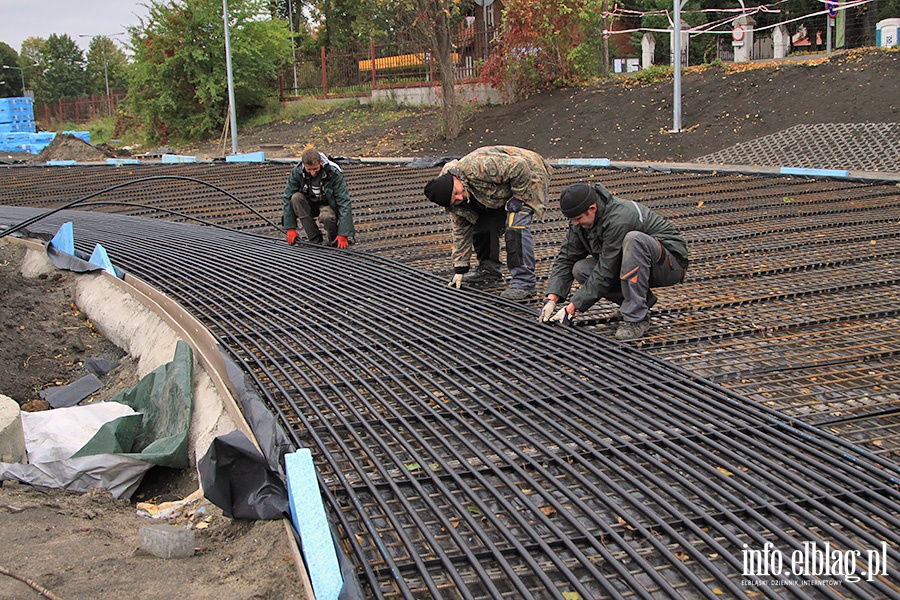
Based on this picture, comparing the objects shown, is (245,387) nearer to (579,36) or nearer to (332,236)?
(332,236)

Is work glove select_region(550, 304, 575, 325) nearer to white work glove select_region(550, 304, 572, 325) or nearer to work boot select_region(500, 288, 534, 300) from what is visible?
white work glove select_region(550, 304, 572, 325)

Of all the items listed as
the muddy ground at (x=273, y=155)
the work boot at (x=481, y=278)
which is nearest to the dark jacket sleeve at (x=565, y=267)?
the work boot at (x=481, y=278)

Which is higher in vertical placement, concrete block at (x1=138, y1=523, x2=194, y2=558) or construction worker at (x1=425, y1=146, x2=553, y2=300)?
construction worker at (x1=425, y1=146, x2=553, y2=300)

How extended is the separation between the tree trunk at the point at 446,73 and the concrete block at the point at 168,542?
43.6 ft

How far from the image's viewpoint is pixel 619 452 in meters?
3.01

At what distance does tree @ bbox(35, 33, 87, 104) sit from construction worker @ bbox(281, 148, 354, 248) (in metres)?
52.6

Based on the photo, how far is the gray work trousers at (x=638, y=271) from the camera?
3.96m

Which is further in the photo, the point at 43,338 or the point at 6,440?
the point at 43,338

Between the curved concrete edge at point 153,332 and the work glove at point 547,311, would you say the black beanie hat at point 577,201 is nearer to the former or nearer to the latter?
the work glove at point 547,311

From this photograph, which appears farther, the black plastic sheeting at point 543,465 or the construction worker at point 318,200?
the construction worker at point 318,200

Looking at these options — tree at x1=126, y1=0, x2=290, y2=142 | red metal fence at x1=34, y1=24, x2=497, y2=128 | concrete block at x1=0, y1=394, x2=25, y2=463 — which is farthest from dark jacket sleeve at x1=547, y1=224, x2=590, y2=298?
tree at x1=126, y1=0, x2=290, y2=142

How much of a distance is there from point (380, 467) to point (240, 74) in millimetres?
22155

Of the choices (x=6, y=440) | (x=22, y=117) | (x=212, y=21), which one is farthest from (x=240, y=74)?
(x=6, y=440)

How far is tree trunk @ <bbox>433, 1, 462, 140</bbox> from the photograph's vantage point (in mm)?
15066
